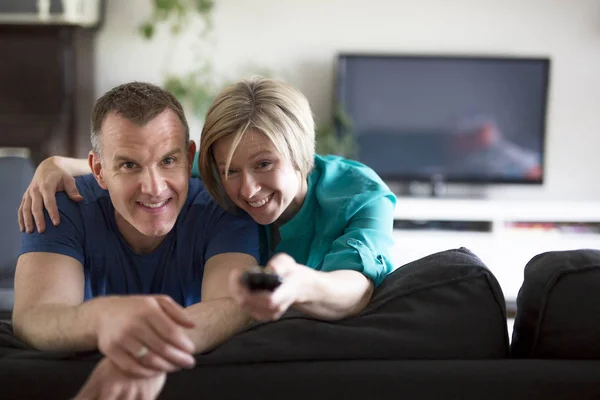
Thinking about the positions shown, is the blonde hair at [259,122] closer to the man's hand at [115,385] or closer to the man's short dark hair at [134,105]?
the man's short dark hair at [134,105]

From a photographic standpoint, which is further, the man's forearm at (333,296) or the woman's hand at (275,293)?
Answer: the man's forearm at (333,296)

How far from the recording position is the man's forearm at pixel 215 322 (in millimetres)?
970

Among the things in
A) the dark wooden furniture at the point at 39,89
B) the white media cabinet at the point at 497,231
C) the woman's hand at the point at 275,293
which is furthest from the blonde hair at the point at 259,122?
the dark wooden furniture at the point at 39,89

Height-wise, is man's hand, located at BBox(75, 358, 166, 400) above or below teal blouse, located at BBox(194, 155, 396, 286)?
below

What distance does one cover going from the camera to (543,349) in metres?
0.96

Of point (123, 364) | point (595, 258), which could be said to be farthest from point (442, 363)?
point (123, 364)

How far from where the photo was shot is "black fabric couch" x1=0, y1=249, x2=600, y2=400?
88 cm

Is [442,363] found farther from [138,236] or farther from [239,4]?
[239,4]

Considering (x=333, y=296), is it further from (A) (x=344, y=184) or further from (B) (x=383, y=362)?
(A) (x=344, y=184)

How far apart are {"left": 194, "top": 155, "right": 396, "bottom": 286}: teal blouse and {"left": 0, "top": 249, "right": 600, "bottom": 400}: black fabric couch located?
256 mm

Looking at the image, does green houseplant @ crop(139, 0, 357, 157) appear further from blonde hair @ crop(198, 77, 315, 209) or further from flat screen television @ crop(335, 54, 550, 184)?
blonde hair @ crop(198, 77, 315, 209)

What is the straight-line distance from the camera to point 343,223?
145cm

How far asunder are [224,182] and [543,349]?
739mm

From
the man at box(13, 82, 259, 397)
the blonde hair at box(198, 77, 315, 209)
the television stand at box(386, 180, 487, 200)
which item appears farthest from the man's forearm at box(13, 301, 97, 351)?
the television stand at box(386, 180, 487, 200)
